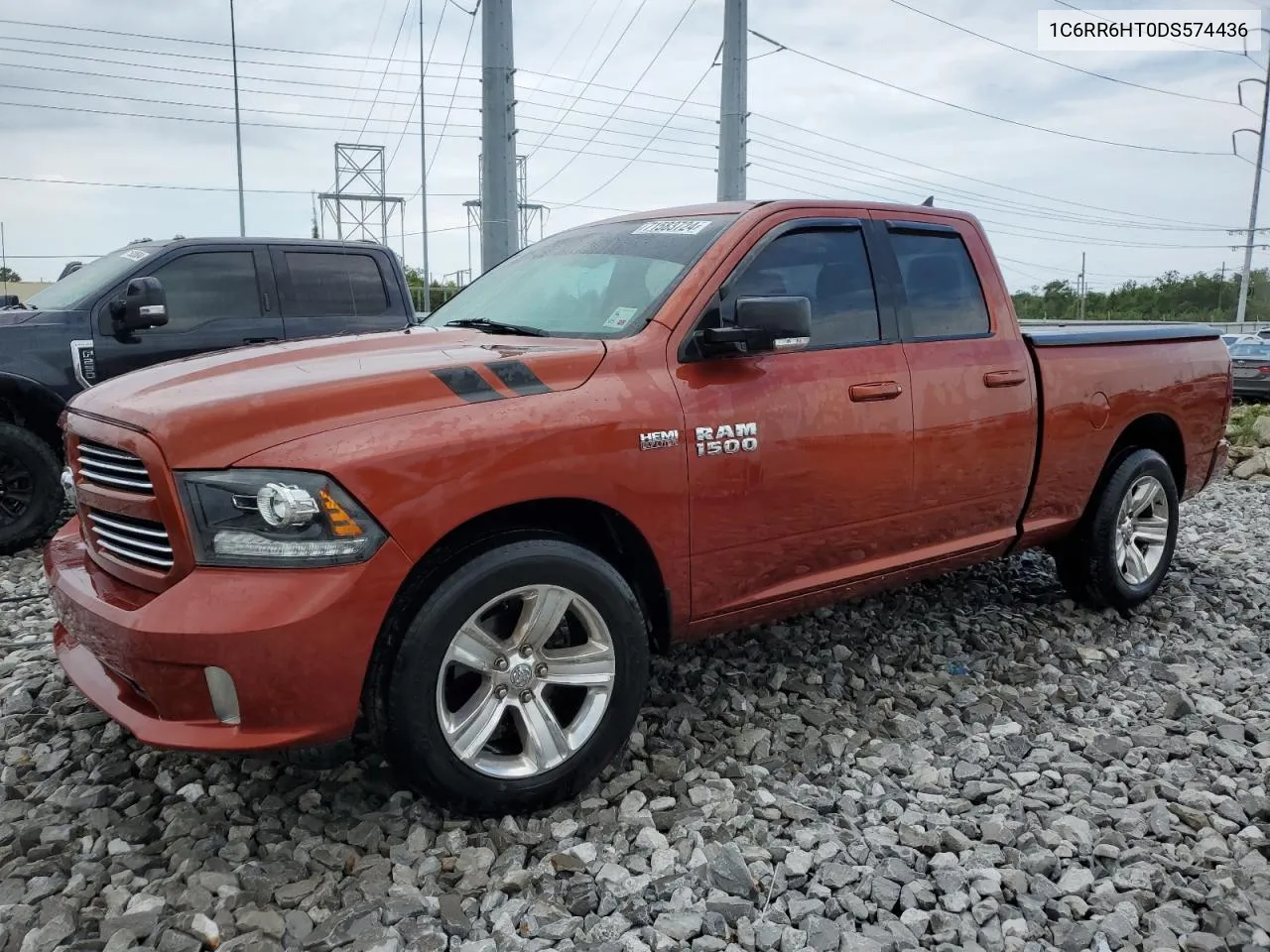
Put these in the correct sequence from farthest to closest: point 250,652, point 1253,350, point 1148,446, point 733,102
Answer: point 1253,350
point 733,102
point 1148,446
point 250,652

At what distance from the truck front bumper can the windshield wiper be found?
1.23 meters

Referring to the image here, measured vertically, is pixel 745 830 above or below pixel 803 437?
below

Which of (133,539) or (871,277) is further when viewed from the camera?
(871,277)

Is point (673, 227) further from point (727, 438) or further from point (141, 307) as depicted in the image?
point (141, 307)

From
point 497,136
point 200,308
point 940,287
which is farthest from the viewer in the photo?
point 497,136

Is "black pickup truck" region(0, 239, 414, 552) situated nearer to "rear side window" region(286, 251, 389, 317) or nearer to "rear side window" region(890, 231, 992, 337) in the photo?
"rear side window" region(286, 251, 389, 317)

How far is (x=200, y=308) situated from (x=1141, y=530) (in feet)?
19.9

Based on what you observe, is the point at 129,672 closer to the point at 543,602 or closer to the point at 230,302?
the point at 543,602

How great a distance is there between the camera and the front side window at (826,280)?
3.54 m

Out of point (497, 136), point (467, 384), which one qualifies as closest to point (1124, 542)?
point (467, 384)

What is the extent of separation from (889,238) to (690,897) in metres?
2.66

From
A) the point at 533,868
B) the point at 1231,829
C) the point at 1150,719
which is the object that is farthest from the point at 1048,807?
the point at 533,868

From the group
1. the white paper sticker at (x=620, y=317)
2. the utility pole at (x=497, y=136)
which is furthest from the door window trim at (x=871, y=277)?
the utility pole at (x=497, y=136)

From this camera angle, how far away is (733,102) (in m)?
12.5
